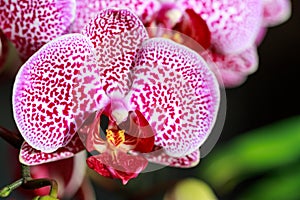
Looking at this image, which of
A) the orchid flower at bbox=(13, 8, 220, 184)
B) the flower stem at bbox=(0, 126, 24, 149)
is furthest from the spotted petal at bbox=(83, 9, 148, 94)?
the flower stem at bbox=(0, 126, 24, 149)

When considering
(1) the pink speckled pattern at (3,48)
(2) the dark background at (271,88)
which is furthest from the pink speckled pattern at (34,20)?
(2) the dark background at (271,88)

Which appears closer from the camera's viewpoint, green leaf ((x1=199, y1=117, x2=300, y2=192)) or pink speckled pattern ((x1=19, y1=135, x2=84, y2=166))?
pink speckled pattern ((x1=19, y1=135, x2=84, y2=166))

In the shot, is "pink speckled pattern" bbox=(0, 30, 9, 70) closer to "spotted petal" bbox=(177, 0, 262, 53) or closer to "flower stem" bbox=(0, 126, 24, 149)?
"flower stem" bbox=(0, 126, 24, 149)

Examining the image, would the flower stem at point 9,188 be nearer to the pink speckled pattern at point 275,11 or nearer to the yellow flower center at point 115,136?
the yellow flower center at point 115,136

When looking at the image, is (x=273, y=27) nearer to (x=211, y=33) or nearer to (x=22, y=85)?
(x=211, y=33)

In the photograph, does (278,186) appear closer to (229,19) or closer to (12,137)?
(229,19)

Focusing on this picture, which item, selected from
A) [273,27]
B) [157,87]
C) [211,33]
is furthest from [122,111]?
[273,27]
